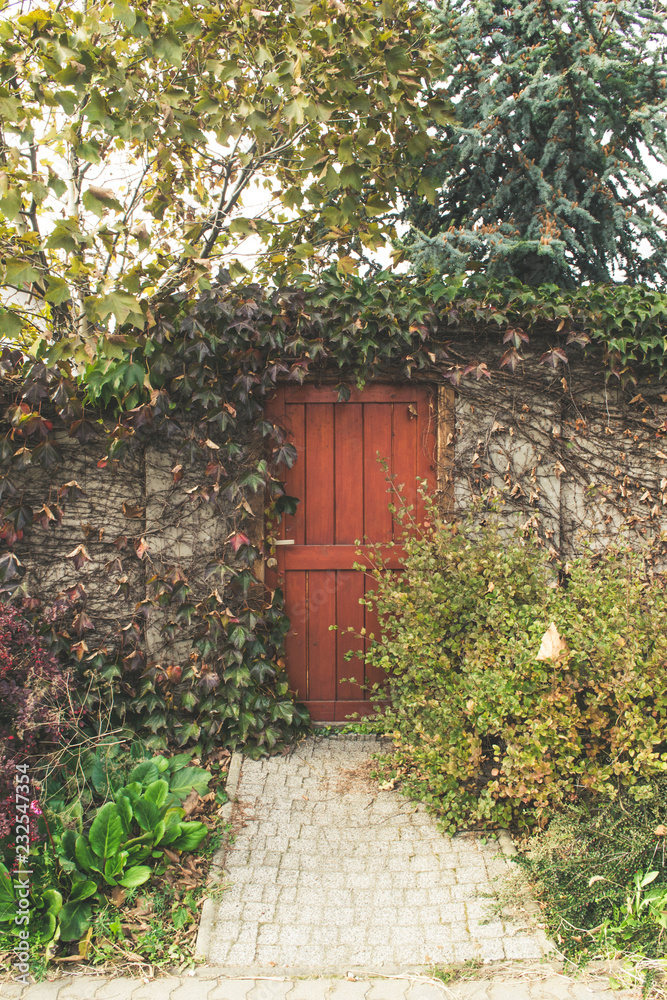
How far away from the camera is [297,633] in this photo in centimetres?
423

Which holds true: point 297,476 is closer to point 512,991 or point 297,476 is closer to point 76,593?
point 76,593

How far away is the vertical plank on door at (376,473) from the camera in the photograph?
420 centimetres

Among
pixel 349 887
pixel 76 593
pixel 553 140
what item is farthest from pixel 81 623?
pixel 553 140

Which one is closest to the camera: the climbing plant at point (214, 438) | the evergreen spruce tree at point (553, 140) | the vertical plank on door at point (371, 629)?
the climbing plant at point (214, 438)

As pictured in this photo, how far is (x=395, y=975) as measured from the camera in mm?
Result: 2264

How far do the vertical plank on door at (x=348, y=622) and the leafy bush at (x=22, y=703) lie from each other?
1778mm

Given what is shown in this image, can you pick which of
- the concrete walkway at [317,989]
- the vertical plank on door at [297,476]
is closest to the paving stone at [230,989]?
the concrete walkway at [317,989]

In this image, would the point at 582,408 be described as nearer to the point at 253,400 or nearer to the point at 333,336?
the point at 333,336

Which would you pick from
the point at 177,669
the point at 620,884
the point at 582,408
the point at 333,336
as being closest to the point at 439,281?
the point at 333,336

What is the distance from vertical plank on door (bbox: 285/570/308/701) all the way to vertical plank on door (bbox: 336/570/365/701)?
233 mm

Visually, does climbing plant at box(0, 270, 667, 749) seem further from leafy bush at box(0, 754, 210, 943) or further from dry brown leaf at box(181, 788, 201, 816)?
leafy bush at box(0, 754, 210, 943)

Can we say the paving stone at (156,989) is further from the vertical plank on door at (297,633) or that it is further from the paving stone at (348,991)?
the vertical plank on door at (297,633)

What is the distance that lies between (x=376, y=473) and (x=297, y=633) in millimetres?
1263

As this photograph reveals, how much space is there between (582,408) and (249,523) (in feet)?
8.05
